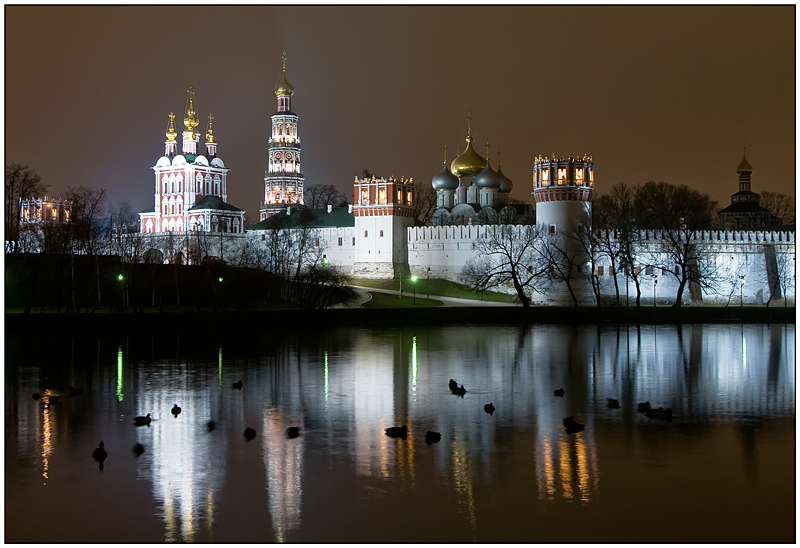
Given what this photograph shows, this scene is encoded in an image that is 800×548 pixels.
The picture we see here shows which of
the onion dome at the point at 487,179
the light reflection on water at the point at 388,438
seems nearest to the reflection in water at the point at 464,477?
the light reflection on water at the point at 388,438

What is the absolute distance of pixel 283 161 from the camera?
68.3m

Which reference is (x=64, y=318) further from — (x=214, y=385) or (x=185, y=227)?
(x=185, y=227)

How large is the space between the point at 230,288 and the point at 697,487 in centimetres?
3088

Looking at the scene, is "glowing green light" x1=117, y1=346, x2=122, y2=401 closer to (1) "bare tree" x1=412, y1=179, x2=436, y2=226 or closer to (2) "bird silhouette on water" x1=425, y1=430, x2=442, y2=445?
(2) "bird silhouette on water" x1=425, y1=430, x2=442, y2=445

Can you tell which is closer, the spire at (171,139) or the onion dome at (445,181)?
the onion dome at (445,181)

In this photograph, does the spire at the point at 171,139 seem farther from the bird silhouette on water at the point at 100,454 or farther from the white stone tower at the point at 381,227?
the bird silhouette on water at the point at 100,454

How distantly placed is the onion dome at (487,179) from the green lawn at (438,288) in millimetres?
7069

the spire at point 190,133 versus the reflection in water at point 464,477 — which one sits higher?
the spire at point 190,133

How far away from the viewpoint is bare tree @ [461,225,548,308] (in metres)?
45.5

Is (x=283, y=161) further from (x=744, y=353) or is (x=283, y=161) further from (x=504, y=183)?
(x=744, y=353)

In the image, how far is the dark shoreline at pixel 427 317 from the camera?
32.0m

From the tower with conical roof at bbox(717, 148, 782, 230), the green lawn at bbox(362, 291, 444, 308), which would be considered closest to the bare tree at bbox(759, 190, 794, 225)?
the tower with conical roof at bbox(717, 148, 782, 230)

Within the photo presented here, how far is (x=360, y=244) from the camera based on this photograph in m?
53.7

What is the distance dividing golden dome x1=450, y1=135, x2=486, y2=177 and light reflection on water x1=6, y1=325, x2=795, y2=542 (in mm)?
32278
